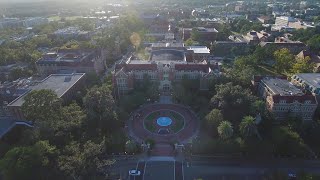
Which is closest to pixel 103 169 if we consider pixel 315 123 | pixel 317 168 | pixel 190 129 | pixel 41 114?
pixel 41 114

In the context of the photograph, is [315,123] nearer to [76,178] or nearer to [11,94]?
[76,178]

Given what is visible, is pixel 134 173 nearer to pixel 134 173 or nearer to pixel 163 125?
pixel 134 173

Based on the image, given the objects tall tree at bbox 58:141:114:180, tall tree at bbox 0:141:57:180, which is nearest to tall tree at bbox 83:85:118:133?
tall tree at bbox 58:141:114:180

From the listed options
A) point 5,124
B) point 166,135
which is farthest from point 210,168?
point 5,124

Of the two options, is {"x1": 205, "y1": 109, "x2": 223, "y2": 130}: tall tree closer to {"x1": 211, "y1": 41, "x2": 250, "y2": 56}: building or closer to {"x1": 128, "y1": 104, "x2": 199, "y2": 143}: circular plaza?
{"x1": 128, "y1": 104, "x2": 199, "y2": 143}: circular plaza

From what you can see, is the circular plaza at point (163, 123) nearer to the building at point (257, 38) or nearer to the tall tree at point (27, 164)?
the tall tree at point (27, 164)

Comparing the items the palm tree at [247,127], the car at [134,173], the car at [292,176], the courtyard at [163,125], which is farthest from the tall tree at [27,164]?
the car at [292,176]
